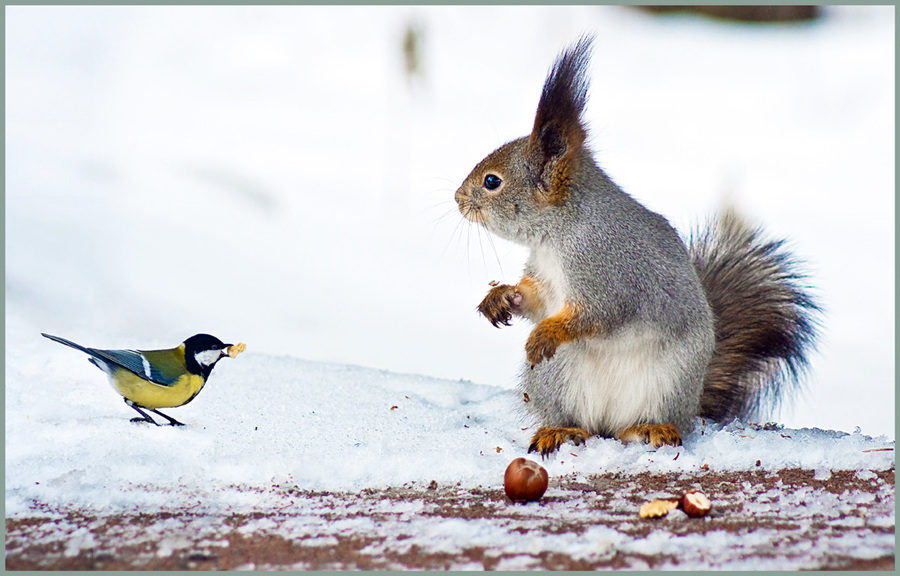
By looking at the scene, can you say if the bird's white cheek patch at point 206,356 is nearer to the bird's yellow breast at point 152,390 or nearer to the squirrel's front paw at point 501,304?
the bird's yellow breast at point 152,390

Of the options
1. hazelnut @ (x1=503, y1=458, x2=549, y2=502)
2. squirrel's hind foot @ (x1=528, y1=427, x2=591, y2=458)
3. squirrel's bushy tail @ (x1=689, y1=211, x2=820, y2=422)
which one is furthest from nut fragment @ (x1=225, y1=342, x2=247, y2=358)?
squirrel's bushy tail @ (x1=689, y1=211, x2=820, y2=422)

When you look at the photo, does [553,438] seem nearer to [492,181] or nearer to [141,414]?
[492,181]

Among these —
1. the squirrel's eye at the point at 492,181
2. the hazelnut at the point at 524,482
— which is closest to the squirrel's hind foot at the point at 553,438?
the hazelnut at the point at 524,482

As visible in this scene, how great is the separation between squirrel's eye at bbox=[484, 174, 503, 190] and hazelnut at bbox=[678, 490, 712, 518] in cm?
84

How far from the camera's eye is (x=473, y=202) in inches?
81.2

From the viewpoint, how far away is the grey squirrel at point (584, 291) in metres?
1.86

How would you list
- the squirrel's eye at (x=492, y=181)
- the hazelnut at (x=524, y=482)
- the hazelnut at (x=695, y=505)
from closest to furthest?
1. the hazelnut at (x=695, y=505)
2. the hazelnut at (x=524, y=482)
3. the squirrel's eye at (x=492, y=181)

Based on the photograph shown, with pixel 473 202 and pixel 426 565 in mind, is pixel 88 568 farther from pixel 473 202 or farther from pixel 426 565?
pixel 473 202

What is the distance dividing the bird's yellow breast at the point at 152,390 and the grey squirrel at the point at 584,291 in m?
0.67

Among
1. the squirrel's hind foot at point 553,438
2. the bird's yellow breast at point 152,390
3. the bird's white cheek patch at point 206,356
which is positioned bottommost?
the squirrel's hind foot at point 553,438

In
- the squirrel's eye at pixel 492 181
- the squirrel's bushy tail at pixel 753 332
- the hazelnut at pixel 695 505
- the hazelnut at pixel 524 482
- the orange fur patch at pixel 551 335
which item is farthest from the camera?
the squirrel's bushy tail at pixel 753 332

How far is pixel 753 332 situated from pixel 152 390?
4.73ft

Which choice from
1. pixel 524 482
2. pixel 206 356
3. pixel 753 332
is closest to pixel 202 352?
pixel 206 356

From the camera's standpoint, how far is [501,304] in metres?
2.07
